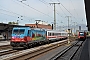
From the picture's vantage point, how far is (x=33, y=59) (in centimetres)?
1734

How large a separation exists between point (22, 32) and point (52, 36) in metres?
21.8

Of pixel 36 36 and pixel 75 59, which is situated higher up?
pixel 36 36

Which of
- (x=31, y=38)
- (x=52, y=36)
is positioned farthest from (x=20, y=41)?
(x=52, y=36)

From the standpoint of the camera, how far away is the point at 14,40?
87.8 ft

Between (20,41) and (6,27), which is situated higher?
(6,27)

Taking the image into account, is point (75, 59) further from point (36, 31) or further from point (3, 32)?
point (3, 32)

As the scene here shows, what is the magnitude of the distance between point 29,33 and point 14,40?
2498 millimetres

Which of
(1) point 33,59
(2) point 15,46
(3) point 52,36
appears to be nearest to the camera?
(1) point 33,59

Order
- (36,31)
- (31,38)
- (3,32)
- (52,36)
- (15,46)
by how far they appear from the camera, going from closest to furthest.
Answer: (15,46), (31,38), (36,31), (52,36), (3,32)

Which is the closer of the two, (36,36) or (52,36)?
(36,36)

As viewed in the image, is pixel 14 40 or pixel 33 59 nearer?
pixel 33 59

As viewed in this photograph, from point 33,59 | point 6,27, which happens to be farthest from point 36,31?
point 6,27

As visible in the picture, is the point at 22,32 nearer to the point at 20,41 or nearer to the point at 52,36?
the point at 20,41

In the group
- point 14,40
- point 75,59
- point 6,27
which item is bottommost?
point 75,59
